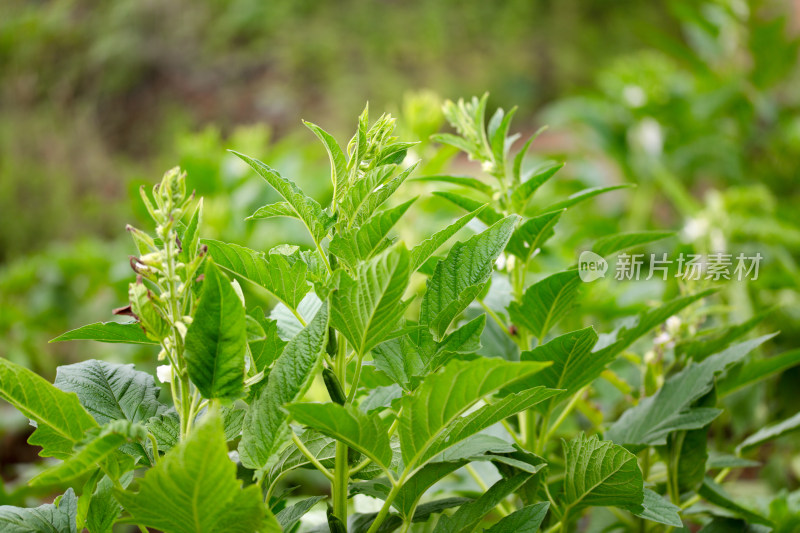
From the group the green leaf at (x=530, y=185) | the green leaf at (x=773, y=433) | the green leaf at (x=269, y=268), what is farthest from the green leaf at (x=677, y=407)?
the green leaf at (x=269, y=268)

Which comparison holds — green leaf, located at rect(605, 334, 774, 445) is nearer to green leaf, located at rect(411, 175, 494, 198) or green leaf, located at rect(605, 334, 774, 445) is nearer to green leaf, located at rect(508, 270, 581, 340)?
green leaf, located at rect(508, 270, 581, 340)

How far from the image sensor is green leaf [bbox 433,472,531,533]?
0.48 metres

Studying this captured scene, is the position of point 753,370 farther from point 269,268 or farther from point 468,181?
point 269,268

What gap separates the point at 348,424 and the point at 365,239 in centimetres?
12

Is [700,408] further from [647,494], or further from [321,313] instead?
[321,313]

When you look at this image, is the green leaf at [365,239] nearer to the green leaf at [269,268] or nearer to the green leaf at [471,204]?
the green leaf at [269,268]

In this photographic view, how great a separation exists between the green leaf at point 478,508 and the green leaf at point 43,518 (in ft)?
0.90

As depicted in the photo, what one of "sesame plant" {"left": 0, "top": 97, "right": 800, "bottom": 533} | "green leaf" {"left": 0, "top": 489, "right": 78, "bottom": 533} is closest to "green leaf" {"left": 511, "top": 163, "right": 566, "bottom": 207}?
"sesame plant" {"left": 0, "top": 97, "right": 800, "bottom": 533}

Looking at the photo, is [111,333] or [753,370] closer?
[111,333]

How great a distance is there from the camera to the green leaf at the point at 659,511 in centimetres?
49

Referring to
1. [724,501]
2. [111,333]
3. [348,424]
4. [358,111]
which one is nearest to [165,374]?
[111,333]

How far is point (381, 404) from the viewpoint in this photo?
523 mm

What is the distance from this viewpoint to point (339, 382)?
454 millimetres

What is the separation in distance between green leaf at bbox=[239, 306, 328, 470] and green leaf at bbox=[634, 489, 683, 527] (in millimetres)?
285
